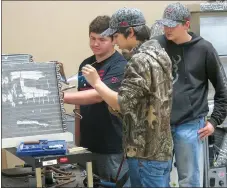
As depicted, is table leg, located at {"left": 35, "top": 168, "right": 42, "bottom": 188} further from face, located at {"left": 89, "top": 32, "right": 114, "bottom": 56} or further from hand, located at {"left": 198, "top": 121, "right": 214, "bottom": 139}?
hand, located at {"left": 198, "top": 121, "right": 214, "bottom": 139}

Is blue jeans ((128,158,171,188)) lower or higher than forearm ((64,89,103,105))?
lower

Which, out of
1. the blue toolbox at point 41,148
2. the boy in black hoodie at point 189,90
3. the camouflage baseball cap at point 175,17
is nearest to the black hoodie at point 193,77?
the boy in black hoodie at point 189,90

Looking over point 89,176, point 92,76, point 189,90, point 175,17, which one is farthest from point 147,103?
point 175,17

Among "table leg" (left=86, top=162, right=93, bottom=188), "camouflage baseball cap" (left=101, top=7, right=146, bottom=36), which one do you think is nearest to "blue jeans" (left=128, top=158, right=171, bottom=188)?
"table leg" (left=86, top=162, right=93, bottom=188)

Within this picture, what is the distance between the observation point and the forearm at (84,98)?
192cm

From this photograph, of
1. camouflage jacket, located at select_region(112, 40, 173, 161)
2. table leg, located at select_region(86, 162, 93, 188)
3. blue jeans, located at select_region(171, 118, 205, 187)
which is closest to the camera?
camouflage jacket, located at select_region(112, 40, 173, 161)

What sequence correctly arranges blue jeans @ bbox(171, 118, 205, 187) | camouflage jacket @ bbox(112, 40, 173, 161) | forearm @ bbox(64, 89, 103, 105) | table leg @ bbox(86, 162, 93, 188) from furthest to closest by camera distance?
blue jeans @ bbox(171, 118, 205, 187) → forearm @ bbox(64, 89, 103, 105) → table leg @ bbox(86, 162, 93, 188) → camouflage jacket @ bbox(112, 40, 173, 161)

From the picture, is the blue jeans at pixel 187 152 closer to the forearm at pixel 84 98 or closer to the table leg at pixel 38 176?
the forearm at pixel 84 98

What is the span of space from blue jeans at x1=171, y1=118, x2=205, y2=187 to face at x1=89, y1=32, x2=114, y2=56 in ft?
1.82

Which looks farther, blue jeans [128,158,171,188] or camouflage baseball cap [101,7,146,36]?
camouflage baseball cap [101,7,146,36]

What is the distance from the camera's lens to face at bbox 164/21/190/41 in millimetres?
2076

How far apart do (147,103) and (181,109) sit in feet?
1.65

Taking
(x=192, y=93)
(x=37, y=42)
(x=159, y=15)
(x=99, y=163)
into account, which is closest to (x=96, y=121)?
(x=99, y=163)

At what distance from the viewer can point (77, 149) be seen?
1708 millimetres
